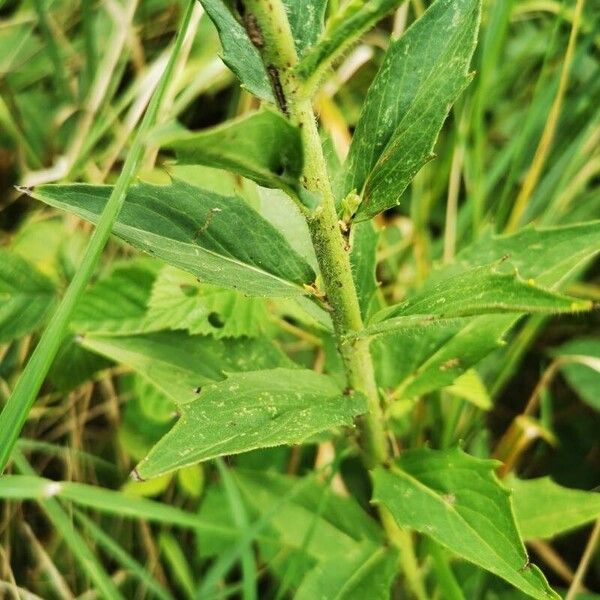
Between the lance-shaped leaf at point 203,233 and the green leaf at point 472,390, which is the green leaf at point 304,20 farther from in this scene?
the green leaf at point 472,390

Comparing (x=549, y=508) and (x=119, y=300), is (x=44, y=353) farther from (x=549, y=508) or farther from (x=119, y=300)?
(x=549, y=508)

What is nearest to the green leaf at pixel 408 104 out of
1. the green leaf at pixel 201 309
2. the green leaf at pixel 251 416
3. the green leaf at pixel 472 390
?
the green leaf at pixel 251 416

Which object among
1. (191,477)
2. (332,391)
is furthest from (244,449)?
(191,477)

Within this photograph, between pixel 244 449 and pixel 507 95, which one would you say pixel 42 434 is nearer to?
pixel 244 449

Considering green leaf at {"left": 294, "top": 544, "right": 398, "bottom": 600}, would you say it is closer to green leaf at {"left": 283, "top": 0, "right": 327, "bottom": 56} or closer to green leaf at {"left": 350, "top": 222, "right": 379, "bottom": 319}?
green leaf at {"left": 350, "top": 222, "right": 379, "bottom": 319}

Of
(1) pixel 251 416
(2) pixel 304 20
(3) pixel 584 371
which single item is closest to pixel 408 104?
(2) pixel 304 20

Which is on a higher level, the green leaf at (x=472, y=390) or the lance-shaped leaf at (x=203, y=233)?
the lance-shaped leaf at (x=203, y=233)
